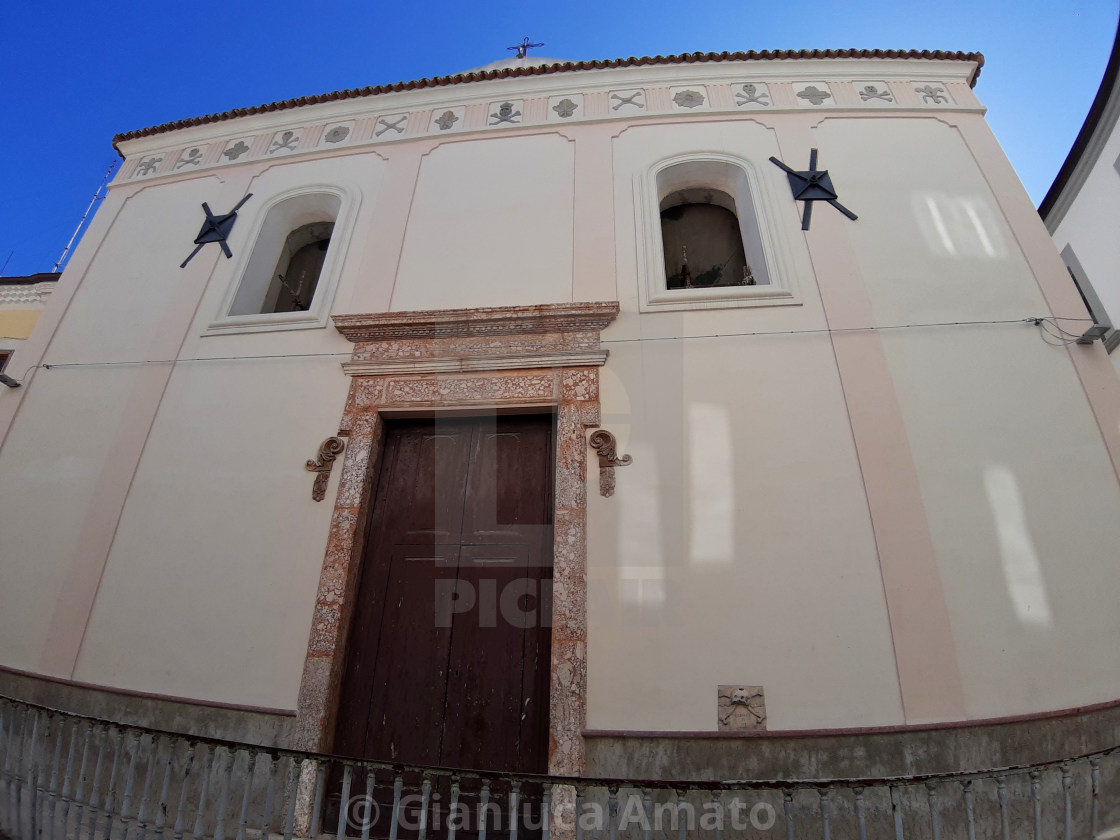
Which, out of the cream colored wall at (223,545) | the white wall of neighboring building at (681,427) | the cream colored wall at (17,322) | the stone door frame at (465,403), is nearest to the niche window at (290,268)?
the white wall of neighboring building at (681,427)

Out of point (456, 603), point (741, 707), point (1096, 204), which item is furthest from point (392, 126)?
point (1096, 204)

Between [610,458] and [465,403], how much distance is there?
4.14ft

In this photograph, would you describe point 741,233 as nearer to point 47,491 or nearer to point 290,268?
point 290,268

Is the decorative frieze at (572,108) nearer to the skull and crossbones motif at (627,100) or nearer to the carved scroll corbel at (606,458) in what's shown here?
the skull and crossbones motif at (627,100)

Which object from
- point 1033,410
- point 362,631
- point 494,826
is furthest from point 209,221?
point 1033,410

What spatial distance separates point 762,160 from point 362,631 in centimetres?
554

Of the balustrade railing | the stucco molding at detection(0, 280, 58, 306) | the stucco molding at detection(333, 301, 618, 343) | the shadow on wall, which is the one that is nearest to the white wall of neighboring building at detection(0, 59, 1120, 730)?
the shadow on wall

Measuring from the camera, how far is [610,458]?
4.20m

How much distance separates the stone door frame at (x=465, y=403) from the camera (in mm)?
3725

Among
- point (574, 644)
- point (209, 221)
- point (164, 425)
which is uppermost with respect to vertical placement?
point (209, 221)

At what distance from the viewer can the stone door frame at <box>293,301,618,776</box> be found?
3725mm

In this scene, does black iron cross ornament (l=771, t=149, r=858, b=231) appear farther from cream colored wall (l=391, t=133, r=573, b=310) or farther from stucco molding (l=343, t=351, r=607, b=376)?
stucco molding (l=343, t=351, r=607, b=376)

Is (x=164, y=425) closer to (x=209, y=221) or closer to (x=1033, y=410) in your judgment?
(x=209, y=221)

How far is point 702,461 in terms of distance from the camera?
4.14 metres
